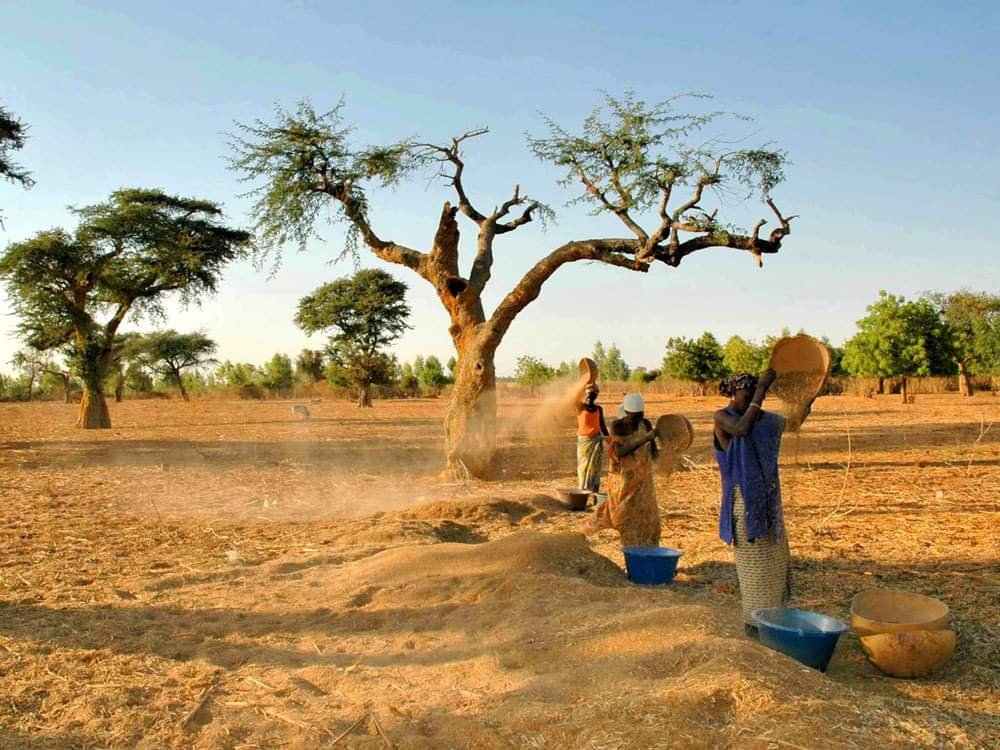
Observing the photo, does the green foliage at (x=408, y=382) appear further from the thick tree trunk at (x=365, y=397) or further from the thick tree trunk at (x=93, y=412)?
the thick tree trunk at (x=93, y=412)

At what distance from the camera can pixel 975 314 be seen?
37375 mm

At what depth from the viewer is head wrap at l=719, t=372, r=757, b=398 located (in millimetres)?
4516

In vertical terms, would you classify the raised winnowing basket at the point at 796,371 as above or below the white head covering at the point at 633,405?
above

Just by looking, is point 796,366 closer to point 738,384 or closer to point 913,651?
point 738,384

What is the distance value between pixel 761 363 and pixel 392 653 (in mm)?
40242

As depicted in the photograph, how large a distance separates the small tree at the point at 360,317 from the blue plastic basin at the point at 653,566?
32.5m

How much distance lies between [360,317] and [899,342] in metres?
23.9

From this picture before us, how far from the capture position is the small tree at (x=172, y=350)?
5072 centimetres

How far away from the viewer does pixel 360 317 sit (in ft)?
124

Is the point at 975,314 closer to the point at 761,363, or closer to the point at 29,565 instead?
the point at 761,363

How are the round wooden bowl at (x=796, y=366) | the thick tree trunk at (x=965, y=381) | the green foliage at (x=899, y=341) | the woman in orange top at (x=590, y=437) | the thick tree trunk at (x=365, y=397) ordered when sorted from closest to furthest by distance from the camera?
1. the round wooden bowl at (x=796, y=366)
2. the woman in orange top at (x=590, y=437)
3. the green foliage at (x=899, y=341)
4. the thick tree trunk at (x=965, y=381)
5. the thick tree trunk at (x=365, y=397)

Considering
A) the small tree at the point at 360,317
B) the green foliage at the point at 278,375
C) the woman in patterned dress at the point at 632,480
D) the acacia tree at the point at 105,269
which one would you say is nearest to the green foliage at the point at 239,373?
the green foliage at the point at 278,375

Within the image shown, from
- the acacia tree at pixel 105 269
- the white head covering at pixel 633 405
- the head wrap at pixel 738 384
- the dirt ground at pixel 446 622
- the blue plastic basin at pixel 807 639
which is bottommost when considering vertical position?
the dirt ground at pixel 446 622

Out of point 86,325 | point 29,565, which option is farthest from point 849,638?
point 86,325
